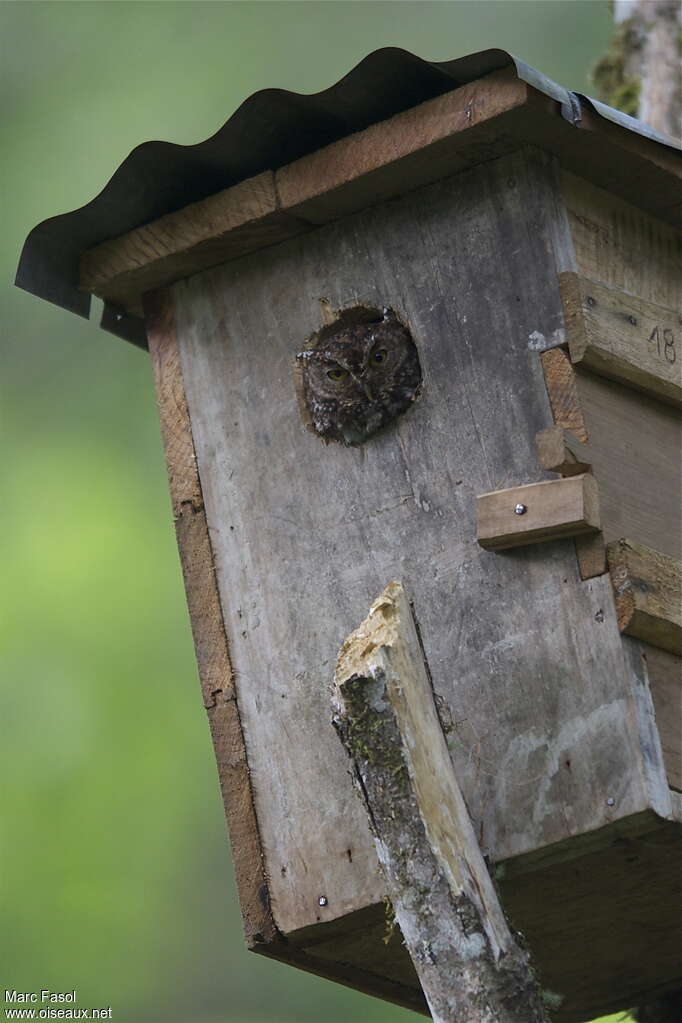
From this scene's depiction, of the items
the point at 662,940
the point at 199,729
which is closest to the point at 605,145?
the point at 662,940

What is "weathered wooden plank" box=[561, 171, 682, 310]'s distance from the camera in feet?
10.8

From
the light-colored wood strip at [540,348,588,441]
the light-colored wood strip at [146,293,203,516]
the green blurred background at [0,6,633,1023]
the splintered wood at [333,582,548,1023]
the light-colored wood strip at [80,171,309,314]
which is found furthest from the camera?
the green blurred background at [0,6,633,1023]

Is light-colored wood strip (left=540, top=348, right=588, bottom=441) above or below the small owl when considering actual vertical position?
below

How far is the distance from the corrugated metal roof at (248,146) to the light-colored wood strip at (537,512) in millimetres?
698

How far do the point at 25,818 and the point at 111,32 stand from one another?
6.60m

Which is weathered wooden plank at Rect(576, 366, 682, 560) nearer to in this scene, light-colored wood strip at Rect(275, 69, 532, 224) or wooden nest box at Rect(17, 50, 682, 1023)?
wooden nest box at Rect(17, 50, 682, 1023)

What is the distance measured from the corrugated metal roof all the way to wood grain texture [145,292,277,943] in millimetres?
212

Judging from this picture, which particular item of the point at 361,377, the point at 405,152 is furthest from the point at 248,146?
the point at 361,377

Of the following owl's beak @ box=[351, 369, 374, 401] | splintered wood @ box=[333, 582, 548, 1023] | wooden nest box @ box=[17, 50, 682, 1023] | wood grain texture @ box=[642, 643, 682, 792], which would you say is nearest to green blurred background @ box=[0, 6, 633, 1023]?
wooden nest box @ box=[17, 50, 682, 1023]

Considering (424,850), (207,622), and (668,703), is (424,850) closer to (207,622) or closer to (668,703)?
(668,703)

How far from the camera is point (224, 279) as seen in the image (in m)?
3.70

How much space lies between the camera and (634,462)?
10.7ft

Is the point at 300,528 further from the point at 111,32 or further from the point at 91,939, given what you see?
the point at 111,32

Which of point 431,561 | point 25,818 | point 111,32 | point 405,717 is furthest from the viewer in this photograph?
point 111,32
